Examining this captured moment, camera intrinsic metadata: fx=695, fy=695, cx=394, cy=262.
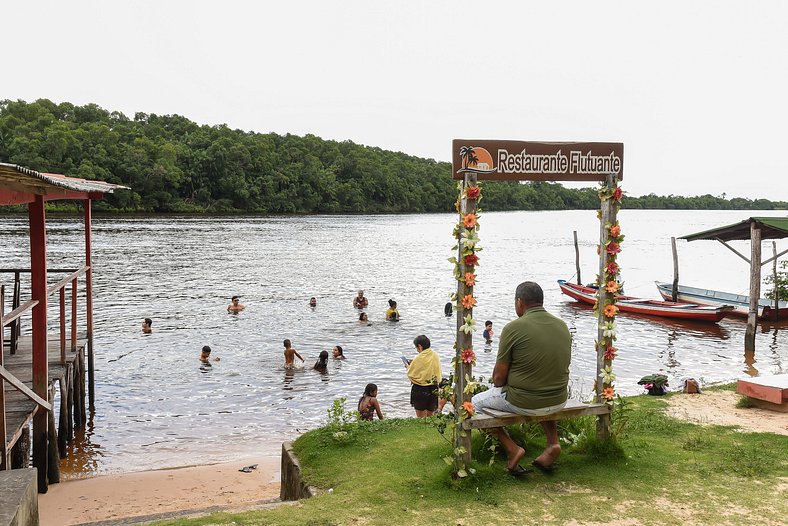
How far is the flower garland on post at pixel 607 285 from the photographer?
7555mm

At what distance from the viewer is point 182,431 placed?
1422 cm

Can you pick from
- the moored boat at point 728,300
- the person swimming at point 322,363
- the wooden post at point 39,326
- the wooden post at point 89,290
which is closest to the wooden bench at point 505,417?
the wooden post at point 39,326

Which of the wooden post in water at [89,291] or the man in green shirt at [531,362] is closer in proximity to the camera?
the man in green shirt at [531,362]

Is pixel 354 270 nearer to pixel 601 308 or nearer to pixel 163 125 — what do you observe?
pixel 601 308

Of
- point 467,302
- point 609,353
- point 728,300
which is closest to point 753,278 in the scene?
point 728,300

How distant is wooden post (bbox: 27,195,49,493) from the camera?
30.3 ft

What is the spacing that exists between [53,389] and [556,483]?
8138mm

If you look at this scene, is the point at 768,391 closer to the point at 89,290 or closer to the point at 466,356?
the point at 466,356

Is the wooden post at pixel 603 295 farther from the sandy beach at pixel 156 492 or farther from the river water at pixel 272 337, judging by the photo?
the river water at pixel 272 337

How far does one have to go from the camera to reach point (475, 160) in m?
6.83

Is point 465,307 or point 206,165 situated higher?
point 206,165

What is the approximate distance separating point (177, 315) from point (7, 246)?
3199cm

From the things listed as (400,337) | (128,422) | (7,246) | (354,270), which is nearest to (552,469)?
(128,422)

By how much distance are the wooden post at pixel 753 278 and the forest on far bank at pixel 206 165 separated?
2442 inches
